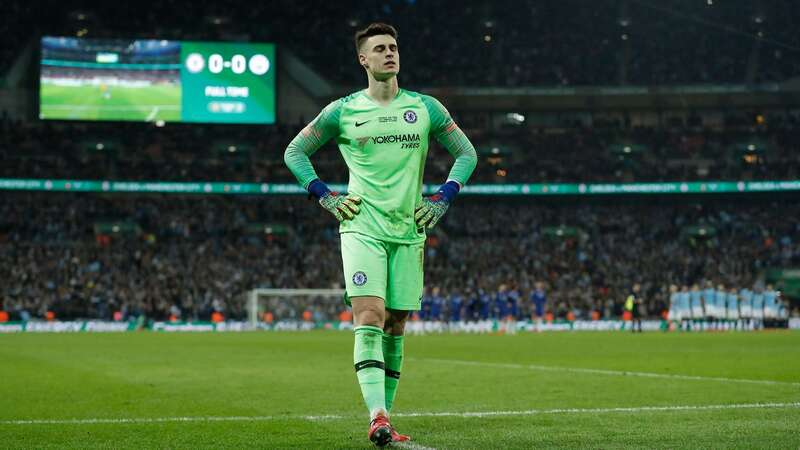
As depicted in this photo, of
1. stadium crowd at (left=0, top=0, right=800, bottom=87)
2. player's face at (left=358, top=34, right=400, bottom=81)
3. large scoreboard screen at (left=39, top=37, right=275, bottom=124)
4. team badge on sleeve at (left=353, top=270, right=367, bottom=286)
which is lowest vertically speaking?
team badge on sleeve at (left=353, top=270, right=367, bottom=286)

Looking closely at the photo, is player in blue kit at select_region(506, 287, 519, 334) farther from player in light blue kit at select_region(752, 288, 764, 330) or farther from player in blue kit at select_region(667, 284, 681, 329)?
player in light blue kit at select_region(752, 288, 764, 330)

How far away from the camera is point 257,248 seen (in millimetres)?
54312

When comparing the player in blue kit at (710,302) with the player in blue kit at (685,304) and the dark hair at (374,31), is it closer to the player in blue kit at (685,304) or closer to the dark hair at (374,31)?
the player in blue kit at (685,304)

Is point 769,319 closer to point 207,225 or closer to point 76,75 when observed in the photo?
point 207,225

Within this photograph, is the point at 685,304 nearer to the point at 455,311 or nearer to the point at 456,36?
the point at 455,311

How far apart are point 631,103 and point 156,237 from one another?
27002 mm

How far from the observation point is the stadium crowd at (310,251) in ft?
160

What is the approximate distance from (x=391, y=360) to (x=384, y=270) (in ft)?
2.69

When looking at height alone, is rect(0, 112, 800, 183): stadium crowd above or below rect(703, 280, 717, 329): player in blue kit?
above

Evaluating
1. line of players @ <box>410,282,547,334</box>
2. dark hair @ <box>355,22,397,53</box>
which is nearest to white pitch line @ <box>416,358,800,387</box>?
dark hair @ <box>355,22,397,53</box>

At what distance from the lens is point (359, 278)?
6.86 metres

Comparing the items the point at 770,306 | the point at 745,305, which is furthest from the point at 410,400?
the point at 770,306

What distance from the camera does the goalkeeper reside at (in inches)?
271

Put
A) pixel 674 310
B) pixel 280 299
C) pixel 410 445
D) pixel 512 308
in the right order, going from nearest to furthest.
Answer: pixel 410 445 < pixel 512 308 < pixel 674 310 < pixel 280 299
